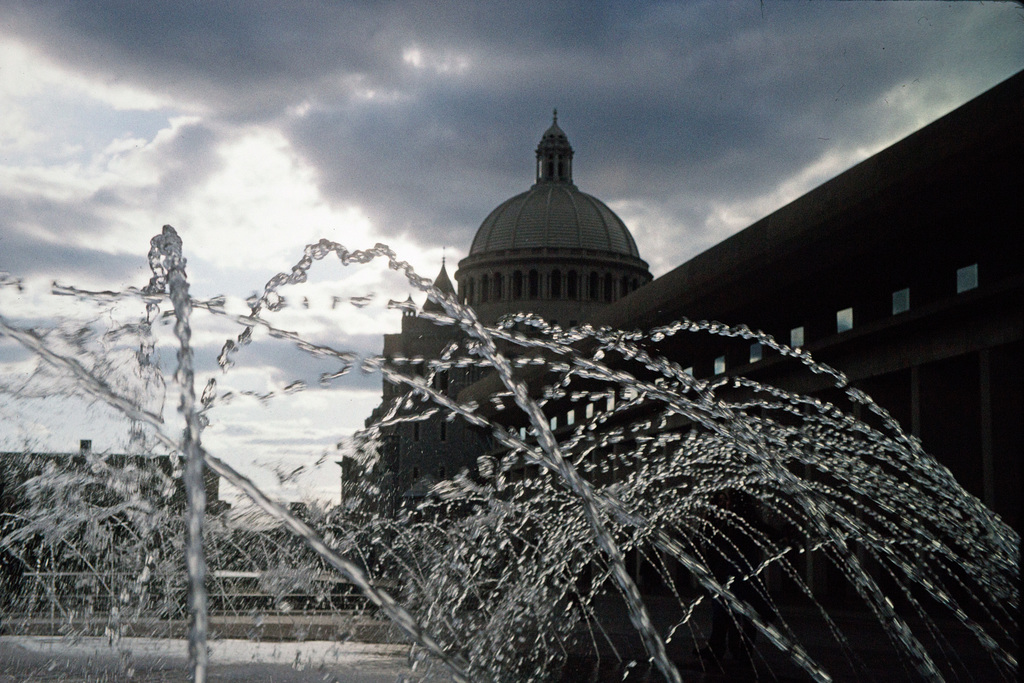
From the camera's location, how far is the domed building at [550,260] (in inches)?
3649

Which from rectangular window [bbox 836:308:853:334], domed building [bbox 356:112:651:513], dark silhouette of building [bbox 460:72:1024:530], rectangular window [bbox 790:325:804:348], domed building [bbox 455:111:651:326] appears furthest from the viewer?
domed building [bbox 455:111:651:326]

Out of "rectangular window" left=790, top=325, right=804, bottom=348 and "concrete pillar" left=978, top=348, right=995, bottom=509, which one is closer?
"concrete pillar" left=978, top=348, right=995, bottom=509

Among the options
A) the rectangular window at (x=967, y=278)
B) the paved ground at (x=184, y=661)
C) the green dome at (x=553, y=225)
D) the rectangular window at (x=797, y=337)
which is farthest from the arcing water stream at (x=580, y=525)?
the green dome at (x=553, y=225)

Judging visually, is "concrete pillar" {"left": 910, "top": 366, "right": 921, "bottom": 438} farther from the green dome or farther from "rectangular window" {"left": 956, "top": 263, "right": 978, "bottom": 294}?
the green dome

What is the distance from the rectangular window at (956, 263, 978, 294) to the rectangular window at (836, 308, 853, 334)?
9.37 ft

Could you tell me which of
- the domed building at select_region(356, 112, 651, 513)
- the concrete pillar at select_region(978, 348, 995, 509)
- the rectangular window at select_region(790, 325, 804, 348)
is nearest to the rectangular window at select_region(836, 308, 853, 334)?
the rectangular window at select_region(790, 325, 804, 348)

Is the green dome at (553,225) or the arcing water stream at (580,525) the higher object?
the green dome at (553,225)

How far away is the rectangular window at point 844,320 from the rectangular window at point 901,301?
45.2 inches

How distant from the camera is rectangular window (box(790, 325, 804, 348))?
1953 centimetres

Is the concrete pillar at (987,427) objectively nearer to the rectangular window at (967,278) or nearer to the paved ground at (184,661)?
the rectangular window at (967,278)

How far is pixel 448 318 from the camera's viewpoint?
489cm

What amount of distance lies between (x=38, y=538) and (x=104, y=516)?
1297 mm

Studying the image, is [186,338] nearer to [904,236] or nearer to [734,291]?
[904,236]

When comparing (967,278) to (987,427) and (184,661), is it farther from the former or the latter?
(184,661)
